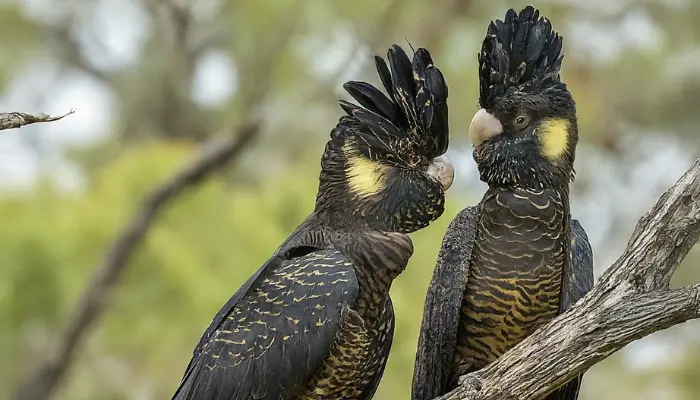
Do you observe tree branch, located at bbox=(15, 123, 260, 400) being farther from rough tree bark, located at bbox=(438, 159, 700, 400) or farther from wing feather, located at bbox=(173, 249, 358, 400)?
rough tree bark, located at bbox=(438, 159, 700, 400)

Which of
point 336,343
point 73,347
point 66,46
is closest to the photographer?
point 336,343

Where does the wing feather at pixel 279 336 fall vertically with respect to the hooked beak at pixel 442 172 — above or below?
below

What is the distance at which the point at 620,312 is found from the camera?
7.98ft

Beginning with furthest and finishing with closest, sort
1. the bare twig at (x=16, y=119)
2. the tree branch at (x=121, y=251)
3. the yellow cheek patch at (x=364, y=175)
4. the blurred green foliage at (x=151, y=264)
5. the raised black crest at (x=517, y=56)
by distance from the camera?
the blurred green foliage at (x=151, y=264) → the tree branch at (x=121, y=251) → the raised black crest at (x=517, y=56) → the yellow cheek patch at (x=364, y=175) → the bare twig at (x=16, y=119)

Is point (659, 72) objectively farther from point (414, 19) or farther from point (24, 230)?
point (24, 230)

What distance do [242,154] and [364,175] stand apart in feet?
11.2

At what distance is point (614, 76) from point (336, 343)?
516 cm

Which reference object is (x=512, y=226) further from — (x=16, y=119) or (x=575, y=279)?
(x=16, y=119)

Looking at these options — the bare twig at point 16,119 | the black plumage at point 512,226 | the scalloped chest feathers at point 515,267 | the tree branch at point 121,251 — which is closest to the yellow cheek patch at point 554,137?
the black plumage at point 512,226

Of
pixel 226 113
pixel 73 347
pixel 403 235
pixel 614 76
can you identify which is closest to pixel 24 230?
pixel 73 347

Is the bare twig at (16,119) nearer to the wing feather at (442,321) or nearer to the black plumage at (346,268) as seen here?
the black plumage at (346,268)

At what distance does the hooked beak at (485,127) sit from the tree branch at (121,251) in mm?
2503

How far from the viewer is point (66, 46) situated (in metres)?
8.16

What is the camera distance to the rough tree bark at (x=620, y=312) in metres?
2.42
